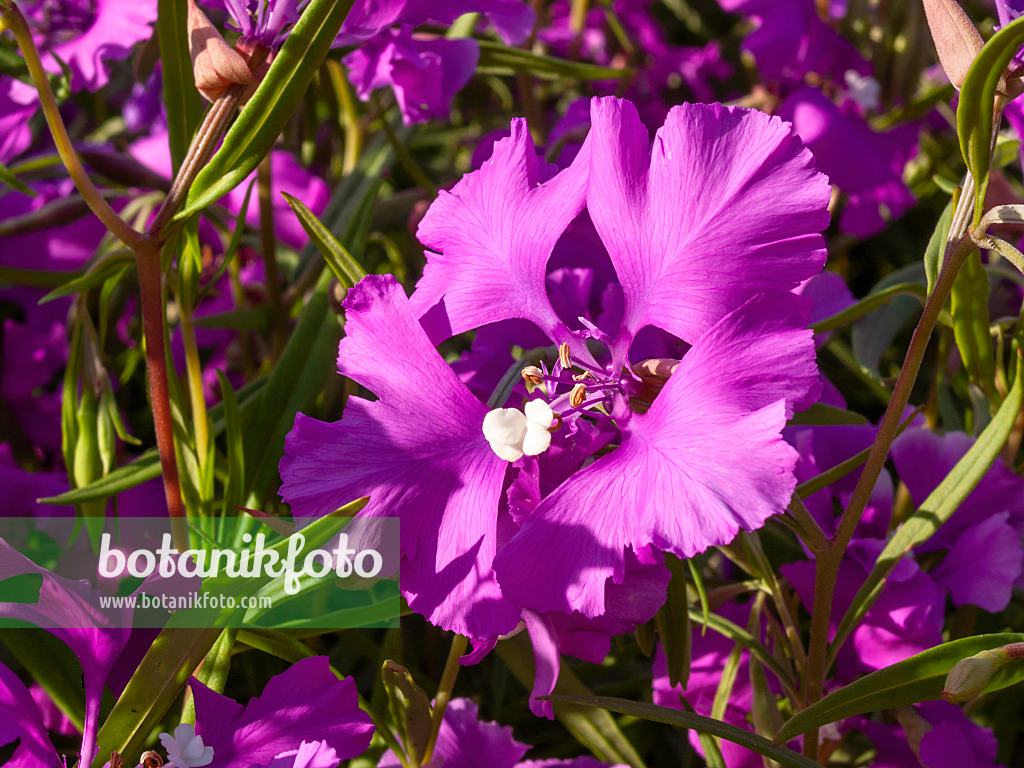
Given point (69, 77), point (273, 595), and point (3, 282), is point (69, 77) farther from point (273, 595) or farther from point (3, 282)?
point (273, 595)

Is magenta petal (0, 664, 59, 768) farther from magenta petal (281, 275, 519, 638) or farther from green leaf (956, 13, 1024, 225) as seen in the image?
green leaf (956, 13, 1024, 225)

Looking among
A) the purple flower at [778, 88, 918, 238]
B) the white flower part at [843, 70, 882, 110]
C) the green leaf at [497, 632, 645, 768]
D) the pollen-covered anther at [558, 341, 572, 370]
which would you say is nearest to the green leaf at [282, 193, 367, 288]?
the pollen-covered anther at [558, 341, 572, 370]

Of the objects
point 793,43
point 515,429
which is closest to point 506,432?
point 515,429

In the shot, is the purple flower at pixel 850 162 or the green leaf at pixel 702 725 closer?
the green leaf at pixel 702 725

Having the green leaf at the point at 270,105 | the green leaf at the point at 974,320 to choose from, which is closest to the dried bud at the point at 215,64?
the green leaf at the point at 270,105

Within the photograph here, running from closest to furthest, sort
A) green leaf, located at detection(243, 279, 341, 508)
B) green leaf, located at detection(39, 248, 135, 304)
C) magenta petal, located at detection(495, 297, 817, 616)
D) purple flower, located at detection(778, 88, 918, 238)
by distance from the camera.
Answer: magenta petal, located at detection(495, 297, 817, 616)
green leaf, located at detection(39, 248, 135, 304)
green leaf, located at detection(243, 279, 341, 508)
purple flower, located at detection(778, 88, 918, 238)

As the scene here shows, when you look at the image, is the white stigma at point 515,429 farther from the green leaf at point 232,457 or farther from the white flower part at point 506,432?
the green leaf at point 232,457
